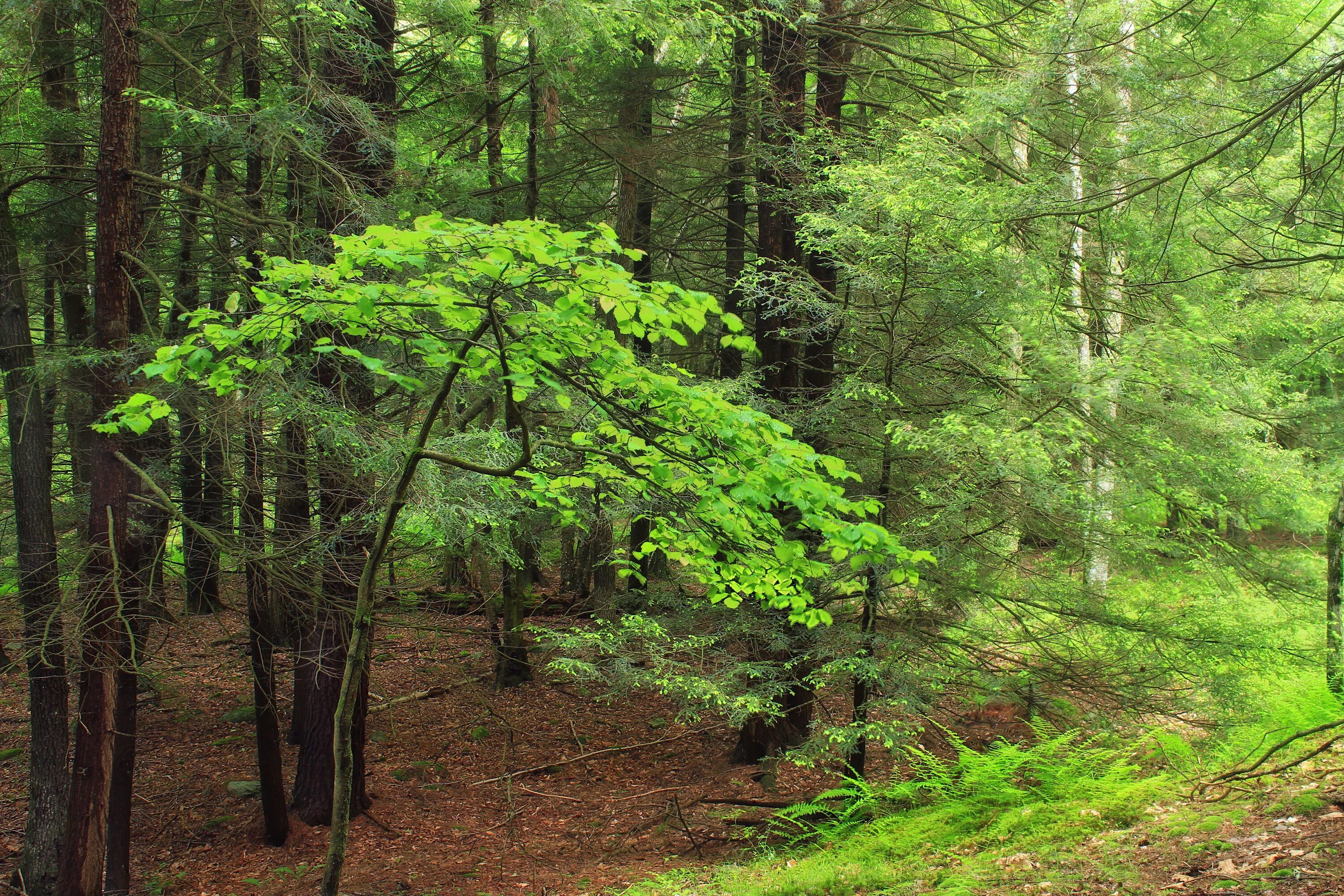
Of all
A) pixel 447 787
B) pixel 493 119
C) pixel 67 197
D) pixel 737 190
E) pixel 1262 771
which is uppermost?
pixel 493 119

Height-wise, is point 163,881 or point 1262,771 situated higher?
point 1262,771

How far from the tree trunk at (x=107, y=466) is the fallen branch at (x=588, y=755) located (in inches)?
124

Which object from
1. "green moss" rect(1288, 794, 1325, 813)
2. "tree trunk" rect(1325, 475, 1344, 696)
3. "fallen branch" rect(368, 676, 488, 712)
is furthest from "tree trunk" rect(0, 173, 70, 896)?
"tree trunk" rect(1325, 475, 1344, 696)

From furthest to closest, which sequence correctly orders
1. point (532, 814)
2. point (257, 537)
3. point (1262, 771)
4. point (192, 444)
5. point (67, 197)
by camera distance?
point (532, 814), point (67, 197), point (192, 444), point (257, 537), point (1262, 771)

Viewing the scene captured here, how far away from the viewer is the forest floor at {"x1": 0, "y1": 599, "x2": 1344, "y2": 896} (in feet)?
15.2

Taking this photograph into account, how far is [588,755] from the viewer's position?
29.8ft

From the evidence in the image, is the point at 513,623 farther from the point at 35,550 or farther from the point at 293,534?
the point at 35,550

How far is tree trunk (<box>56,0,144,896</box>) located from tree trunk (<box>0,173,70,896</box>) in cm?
111

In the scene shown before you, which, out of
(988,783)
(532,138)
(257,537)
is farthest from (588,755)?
(532,138)

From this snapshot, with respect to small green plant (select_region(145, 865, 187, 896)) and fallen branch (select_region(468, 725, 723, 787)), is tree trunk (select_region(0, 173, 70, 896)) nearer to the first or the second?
small green plant (select_region(145, 865, 187, 896))

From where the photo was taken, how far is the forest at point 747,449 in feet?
14.0

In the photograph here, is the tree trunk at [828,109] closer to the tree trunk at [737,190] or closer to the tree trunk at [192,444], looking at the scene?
the tree trunk at [737,190]

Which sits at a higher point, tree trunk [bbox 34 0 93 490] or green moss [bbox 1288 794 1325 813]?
tree trunk [bbox 34 0 93 490]

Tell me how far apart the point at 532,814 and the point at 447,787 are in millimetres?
1537
